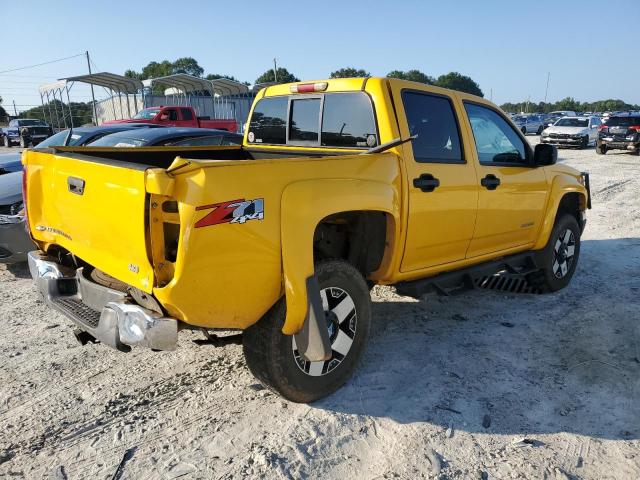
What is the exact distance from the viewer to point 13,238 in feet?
18.2

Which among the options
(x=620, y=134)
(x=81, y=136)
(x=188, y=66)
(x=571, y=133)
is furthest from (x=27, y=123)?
(x=188, y=66)

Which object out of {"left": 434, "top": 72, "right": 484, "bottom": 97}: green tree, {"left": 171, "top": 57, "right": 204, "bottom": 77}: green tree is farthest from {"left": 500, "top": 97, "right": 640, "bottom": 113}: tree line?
{"left": 171, "top": 57, "right": 204, "bottom": 77}: green tree

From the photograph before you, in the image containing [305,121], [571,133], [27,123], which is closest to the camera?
[305,121]

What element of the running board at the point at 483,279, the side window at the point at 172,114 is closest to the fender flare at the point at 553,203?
the running board at the point at 483,279

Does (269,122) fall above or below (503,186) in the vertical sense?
above

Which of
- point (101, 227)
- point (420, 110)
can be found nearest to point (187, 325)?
point (101, 227)

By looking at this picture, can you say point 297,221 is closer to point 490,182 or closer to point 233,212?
point 233,212

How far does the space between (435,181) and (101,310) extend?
7.82 ft

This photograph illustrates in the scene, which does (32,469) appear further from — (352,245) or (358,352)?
(352,245)

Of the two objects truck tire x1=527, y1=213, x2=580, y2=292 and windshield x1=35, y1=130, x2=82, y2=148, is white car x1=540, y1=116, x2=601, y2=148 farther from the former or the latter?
windshield x1=35, y1=130, x2=82, y2=148

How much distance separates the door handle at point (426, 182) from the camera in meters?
3.61

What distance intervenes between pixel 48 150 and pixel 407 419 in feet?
9.68

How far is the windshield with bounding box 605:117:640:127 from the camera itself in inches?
797

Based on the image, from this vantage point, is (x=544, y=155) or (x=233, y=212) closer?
(x=233, y=212)
